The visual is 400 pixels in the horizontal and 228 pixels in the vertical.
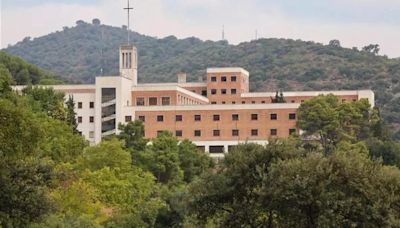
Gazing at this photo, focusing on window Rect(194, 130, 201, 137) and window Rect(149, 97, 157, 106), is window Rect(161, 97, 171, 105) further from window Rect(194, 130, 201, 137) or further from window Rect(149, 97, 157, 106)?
window Rect(194, 130, 201, 137)

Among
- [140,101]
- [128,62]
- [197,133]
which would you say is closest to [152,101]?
[140,101]

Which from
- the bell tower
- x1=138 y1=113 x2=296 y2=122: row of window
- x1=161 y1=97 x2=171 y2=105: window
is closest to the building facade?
x1=138 y1=113 x2=296 y2=122: row of window

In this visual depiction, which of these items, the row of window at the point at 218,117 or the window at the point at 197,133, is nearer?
the row of window at the point at 218,117

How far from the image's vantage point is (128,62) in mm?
120375

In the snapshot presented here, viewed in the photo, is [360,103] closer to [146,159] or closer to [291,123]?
[291,123]

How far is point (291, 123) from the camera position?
357 ft

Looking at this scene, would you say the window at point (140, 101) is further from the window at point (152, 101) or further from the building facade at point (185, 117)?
the window at point (152, 101)

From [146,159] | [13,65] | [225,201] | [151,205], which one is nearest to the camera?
[225,201]

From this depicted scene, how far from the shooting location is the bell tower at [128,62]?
119 meters

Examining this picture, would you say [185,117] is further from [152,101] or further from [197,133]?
[152,101]

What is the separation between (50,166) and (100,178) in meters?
19.6

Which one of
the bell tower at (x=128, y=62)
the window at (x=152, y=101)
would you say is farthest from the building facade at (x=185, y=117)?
the bell tower at (x=128, y=62)

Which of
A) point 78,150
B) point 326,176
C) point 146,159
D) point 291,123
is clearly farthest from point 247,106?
point 326,176

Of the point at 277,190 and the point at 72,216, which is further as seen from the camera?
the point at 72,216
